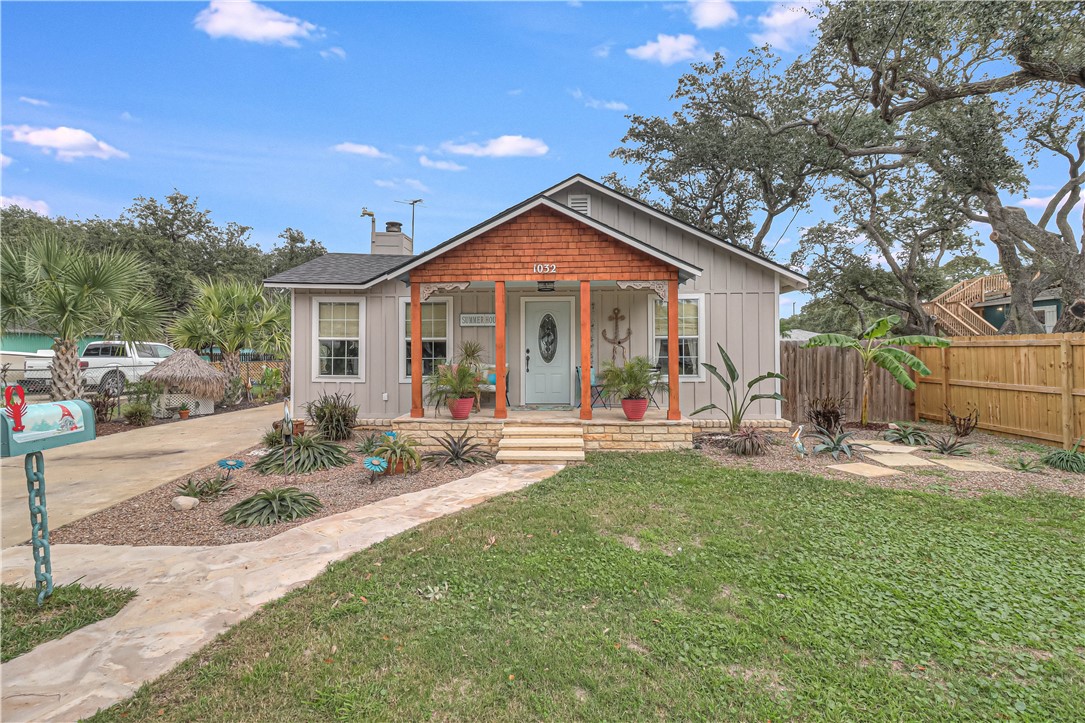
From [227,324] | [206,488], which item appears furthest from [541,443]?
[227,324]

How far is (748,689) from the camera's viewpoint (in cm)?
245

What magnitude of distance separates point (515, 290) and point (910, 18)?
31.3ft

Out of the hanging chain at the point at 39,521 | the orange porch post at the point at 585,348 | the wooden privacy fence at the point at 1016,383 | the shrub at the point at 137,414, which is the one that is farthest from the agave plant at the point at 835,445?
the shrub at the point at 137,414

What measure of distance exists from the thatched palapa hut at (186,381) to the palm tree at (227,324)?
1.66 m

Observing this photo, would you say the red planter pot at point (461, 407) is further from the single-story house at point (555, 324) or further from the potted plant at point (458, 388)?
the single-story house at point (555, 324)

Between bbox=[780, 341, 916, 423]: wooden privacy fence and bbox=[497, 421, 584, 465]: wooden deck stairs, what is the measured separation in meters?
5.97

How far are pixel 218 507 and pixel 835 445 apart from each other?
330 inches

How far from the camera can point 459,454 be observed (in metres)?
7.30

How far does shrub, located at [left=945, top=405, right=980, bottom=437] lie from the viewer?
877 centimetres

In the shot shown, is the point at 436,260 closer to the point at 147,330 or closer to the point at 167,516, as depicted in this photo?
the point at 167,516

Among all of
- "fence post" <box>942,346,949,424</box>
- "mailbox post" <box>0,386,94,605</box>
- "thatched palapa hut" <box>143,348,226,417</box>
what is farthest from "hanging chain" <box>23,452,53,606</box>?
"fence post" <box>942,346,949,424</box>

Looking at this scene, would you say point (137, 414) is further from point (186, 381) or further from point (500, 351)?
point (500, 351)

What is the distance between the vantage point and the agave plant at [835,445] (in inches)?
295

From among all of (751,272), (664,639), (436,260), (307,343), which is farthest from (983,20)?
(307,343)
